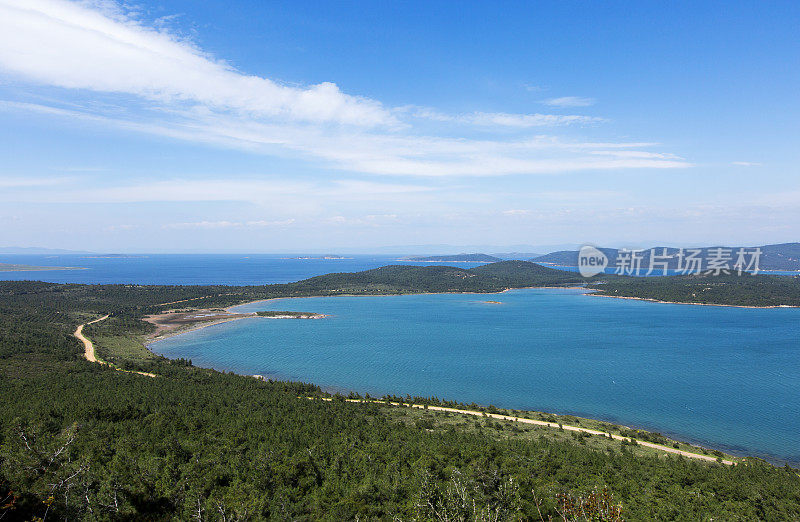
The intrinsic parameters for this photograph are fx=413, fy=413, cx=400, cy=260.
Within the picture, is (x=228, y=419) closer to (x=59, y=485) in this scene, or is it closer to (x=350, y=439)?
(x=350, y=439)

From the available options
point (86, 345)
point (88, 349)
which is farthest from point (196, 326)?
point (88, 349)

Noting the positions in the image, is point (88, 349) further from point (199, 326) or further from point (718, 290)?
point (718, 290)

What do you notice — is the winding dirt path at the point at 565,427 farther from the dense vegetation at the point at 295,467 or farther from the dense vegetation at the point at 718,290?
the dense vegetation at the point at 718,290

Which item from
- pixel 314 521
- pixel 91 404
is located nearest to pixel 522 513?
pixel 314 521

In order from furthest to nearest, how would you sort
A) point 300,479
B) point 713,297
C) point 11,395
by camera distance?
point 713,297 < point 11,395 < point 300,479

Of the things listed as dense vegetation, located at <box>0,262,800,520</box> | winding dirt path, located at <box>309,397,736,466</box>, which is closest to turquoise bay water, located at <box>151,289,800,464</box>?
winding dirt path, located at <box>309,397,736,466</box>

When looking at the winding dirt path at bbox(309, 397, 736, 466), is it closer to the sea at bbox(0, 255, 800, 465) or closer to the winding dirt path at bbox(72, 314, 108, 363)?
the sea at bbox(0, 255, 800, 465)
